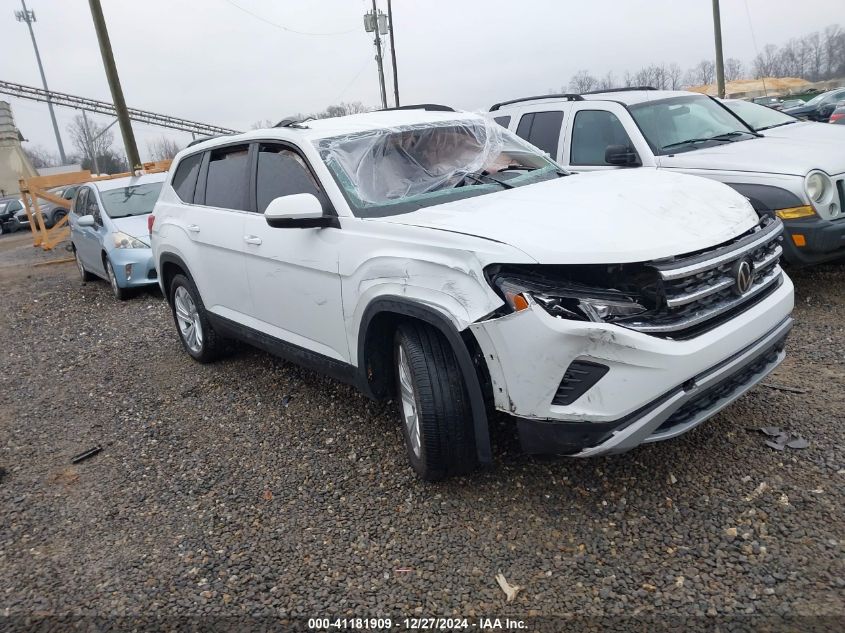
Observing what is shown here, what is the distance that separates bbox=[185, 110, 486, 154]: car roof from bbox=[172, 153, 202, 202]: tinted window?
1.79 feet

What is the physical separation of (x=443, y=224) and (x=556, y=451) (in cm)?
112

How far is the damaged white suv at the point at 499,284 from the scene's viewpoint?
2574 millimetres

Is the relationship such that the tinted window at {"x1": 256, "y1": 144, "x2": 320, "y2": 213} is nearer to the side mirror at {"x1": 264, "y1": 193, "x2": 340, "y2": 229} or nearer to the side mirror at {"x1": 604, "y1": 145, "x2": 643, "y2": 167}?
the side mirror at {"x1": 264, "y1": 193, "x2": 340, "y2": 229}

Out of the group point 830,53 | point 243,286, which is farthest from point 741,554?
point 830,53

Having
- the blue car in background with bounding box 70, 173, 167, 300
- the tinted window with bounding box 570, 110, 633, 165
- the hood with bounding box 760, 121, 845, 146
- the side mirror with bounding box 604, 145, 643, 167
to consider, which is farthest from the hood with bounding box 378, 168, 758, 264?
the blue car in background with bounding box 70, 173, 167, 300

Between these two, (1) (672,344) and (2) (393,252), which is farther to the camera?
(2) (393,252)

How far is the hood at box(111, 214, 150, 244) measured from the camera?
8.75 metres

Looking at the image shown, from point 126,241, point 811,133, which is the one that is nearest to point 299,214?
point 811,133

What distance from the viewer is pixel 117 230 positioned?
8.86 metres

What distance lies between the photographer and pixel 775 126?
7.09m

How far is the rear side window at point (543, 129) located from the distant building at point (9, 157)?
5369 cm

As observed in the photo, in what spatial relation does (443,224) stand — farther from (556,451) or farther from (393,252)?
(556,451)

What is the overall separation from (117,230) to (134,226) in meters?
0.22

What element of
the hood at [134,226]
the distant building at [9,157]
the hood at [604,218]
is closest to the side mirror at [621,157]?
the hood at [604,218]
